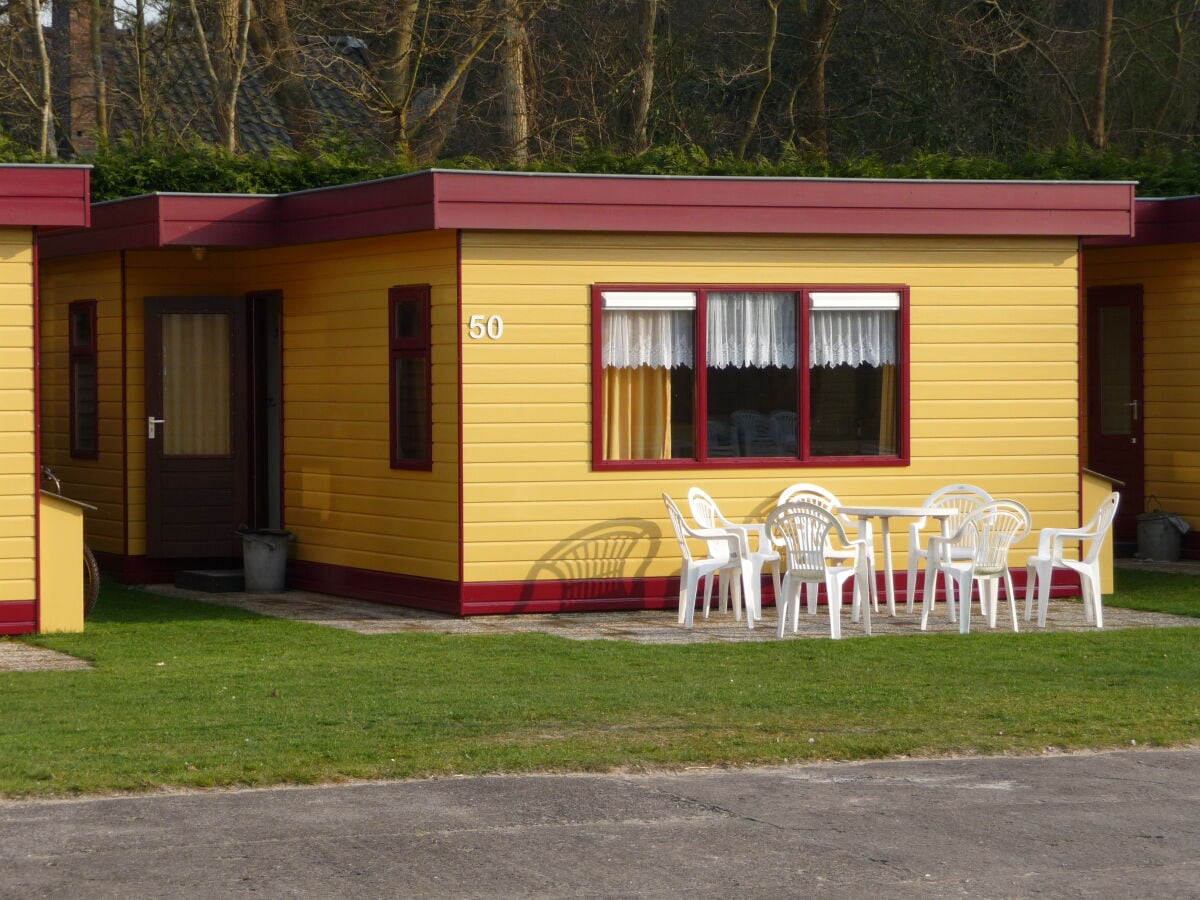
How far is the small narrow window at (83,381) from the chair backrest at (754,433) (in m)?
5.44

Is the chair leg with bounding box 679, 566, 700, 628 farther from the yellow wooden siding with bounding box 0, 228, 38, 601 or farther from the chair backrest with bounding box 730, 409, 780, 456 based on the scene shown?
the yellow wooden siding with bounding box 0, 228, 38, 601

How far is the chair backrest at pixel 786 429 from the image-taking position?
1323 centimetres

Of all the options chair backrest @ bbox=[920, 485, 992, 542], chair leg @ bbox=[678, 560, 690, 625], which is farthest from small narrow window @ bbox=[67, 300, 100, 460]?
chair backrest @ bbox=[920, 485, 992, 542]

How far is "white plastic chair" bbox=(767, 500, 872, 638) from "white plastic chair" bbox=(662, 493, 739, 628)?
440 mm

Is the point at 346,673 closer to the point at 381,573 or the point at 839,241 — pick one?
the point at 381,573

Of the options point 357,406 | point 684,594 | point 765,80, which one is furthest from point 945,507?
point 765,80

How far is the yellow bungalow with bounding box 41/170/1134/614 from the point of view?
12594 mm

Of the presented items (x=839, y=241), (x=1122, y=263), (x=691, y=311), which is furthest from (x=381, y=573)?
(x=1122, y=263)

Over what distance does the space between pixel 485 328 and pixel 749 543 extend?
2.25 m

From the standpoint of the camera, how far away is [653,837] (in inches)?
248

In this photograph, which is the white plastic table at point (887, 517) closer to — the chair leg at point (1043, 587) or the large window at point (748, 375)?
→ the chair leg at point (1043, 587)

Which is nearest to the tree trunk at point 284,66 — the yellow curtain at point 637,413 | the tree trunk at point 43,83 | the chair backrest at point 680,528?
the tree trunk at point 43,83

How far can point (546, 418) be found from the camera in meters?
12.7

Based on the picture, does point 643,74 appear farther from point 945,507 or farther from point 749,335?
point 945,507
